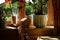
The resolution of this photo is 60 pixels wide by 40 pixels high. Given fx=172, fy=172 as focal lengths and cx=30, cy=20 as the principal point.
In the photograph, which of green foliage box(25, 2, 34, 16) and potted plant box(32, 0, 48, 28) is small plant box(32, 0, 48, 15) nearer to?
potted plant box(32, 0, 48, 28)

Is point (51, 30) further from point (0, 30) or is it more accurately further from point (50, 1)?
point (0, 30)

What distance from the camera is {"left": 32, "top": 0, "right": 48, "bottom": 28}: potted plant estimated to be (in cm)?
306

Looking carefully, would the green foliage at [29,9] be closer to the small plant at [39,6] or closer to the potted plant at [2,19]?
the small plant at [39,6]

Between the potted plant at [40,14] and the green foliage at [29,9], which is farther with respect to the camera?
the green foliage at [29,9]

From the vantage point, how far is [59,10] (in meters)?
3.00

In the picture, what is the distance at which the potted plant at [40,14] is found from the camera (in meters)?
3.06

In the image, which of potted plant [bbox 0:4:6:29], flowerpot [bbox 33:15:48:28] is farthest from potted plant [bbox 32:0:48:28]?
potted plant [bbox 0:4:6:29]

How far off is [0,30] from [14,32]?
0.75 ft

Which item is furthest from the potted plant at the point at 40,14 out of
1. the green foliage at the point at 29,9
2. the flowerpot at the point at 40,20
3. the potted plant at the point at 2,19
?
the potted plant at the point at 2,19

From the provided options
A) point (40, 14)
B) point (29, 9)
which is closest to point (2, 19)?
point (29, 9)

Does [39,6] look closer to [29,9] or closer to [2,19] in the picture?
[29,9]

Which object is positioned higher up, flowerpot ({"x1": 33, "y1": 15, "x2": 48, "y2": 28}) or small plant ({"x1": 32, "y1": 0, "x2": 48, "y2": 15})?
small plant ({"x1": 32, "y1": 0, "x2": 48, "y2": 15})

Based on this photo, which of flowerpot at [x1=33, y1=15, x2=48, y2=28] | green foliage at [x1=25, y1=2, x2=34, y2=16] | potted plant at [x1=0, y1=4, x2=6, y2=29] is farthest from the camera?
green foliage at [x1=25, y1=2, x2=34, y2=16]

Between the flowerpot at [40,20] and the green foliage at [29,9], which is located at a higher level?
the green foliage at [29,9]
